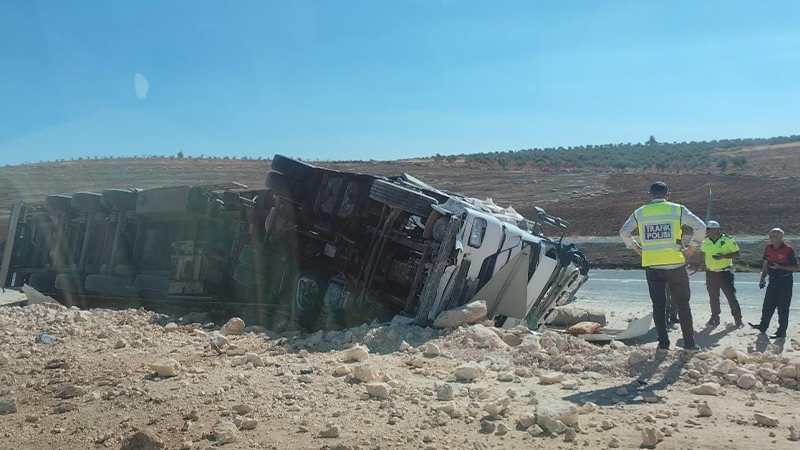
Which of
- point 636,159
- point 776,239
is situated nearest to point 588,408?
point 776,239

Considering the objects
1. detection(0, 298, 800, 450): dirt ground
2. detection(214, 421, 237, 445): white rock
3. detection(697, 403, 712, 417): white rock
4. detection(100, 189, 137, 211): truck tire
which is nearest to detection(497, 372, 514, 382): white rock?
detection(0, 298, 800, 450): dirt ground

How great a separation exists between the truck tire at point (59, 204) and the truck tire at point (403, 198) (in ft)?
22.3

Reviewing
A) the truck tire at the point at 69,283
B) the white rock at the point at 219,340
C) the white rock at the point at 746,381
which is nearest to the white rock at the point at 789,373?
the white rock at the point at 746,381

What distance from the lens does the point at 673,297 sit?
6.46m

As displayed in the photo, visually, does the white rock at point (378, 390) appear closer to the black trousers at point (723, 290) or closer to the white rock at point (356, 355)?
the white rock at point (356, 355)

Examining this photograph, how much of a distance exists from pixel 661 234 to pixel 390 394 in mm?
2923

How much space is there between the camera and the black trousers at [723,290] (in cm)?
980

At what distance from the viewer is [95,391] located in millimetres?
5457

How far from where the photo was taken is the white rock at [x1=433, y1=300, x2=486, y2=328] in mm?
7113

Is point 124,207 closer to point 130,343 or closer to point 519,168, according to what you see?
point 130,343

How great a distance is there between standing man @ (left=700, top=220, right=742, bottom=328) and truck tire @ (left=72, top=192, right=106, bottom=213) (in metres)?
9.20

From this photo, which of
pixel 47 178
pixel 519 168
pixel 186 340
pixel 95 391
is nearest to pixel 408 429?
pixel 95 391

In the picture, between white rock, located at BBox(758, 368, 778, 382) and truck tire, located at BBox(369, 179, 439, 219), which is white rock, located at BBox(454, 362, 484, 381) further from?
truck tire, located at BBox(369, 179, 439, 219)

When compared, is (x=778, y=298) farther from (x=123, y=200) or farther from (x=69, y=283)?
(x=69, y=283)
